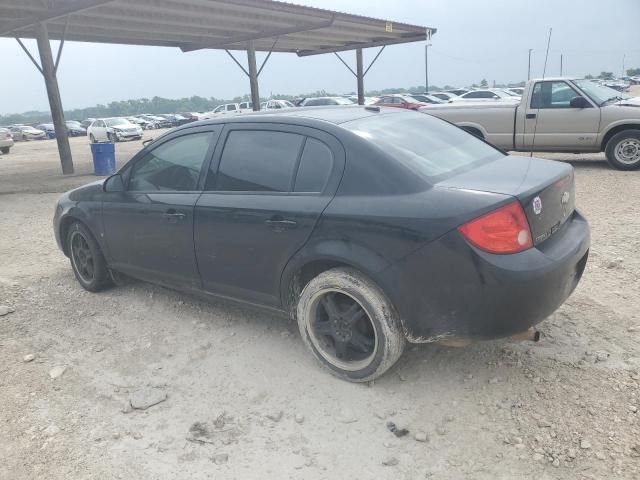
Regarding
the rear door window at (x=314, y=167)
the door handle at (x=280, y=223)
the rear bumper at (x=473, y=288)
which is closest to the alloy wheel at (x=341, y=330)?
the rear bumper at (x=473, y=288)

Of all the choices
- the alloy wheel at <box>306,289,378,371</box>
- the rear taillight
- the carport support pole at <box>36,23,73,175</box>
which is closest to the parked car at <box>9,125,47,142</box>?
the carport support pole at <box>36,23,73,175</box>

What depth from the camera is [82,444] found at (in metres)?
2.80

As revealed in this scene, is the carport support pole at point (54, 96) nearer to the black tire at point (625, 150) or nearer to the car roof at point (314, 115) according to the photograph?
the car roof at point (314, 115)

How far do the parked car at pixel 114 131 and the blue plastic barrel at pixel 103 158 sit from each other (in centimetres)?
1711

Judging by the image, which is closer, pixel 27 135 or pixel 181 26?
pixel 181 26

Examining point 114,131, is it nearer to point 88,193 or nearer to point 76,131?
point 76,131

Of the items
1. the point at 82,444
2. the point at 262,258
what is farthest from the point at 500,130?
the point at 82,444

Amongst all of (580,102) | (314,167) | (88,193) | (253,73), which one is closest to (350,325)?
(314,167)

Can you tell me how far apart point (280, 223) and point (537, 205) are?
1463mm

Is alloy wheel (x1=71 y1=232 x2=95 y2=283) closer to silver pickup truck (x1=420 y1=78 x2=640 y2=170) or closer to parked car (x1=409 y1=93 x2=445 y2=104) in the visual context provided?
silver pickup truck (x1=420 y1=78 x2=640 y2=170)

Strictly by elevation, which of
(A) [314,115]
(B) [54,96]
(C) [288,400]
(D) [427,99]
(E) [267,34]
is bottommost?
(C) [288,400]

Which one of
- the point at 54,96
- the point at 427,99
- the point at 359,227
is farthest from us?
the point at 427,99

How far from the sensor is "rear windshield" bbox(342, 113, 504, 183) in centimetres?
308

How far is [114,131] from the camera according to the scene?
2998 centimetres
